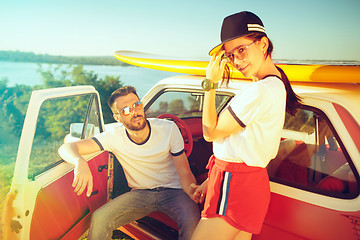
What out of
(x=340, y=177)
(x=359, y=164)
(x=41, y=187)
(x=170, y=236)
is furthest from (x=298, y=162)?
(x=41, y=187)

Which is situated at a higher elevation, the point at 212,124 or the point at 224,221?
the point at 212,124

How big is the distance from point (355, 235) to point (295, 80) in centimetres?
105

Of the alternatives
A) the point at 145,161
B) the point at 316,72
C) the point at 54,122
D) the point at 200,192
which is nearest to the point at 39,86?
the point at 54,122

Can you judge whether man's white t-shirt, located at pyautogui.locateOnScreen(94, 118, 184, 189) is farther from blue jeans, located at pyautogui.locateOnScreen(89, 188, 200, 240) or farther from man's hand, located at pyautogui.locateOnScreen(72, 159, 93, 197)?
man's hand, located at pyautogui.locateOnScreen(72, 159, 93, 197)

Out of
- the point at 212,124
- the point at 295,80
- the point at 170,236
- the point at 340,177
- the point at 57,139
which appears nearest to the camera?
the point at 212,124

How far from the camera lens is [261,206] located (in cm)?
150

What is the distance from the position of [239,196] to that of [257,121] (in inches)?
16.7

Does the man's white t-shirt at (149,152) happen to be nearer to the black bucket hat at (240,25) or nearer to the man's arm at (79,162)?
the man's arm at (79,162)

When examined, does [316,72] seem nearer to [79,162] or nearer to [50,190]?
[79,162]

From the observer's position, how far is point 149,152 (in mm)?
2465

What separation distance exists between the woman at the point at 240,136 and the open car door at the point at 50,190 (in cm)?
104

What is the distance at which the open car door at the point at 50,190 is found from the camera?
1.68 metres

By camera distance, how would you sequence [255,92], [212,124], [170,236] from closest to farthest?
[255,92] < [212,124] < [170,236]

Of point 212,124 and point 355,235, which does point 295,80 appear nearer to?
point 212,124
